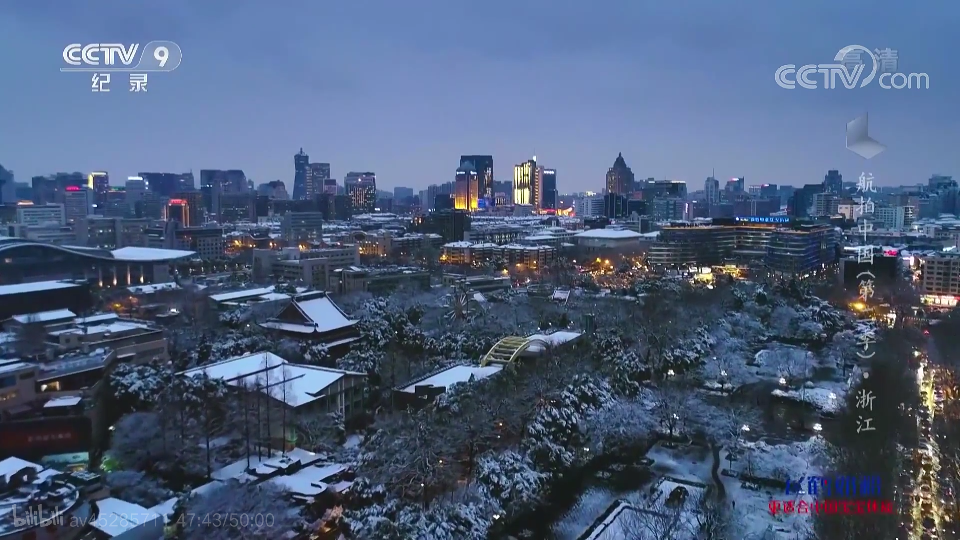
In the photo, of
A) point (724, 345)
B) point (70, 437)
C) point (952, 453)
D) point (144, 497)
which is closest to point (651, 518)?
point (952, 453)

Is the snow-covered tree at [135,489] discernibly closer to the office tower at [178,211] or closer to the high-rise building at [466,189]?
the office tower at [178,211]

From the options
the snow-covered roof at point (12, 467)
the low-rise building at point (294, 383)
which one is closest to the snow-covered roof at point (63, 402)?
the low-rise building at point (294, 383)

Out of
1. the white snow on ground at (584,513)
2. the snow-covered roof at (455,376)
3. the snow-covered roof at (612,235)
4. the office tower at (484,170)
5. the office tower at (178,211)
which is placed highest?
the office tower at (484,170)

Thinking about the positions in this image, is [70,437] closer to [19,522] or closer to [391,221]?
[19,522]

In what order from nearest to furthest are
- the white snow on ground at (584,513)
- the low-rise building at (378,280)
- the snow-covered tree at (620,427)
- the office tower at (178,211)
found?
the white snow on ground at (584,513), the snow-covered tree at (620,427), the low-rise building at (378,280), the office tower at (178,211)

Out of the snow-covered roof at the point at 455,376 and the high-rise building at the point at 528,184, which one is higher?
the high-rise building at the point at 528,184

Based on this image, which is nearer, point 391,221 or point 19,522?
point 19,522
